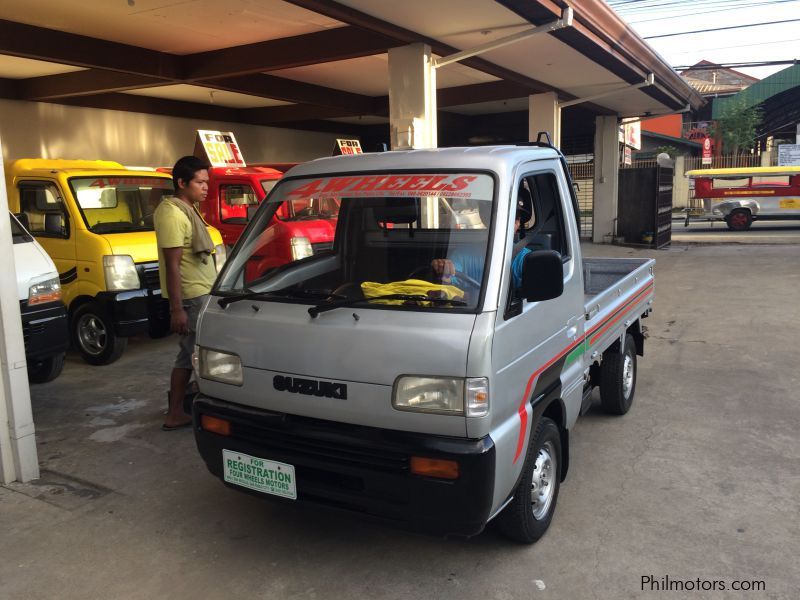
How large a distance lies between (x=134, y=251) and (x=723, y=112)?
33567mm

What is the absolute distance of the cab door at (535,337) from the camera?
107 inches

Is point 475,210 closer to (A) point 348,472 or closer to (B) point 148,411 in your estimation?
(A) point 348,472

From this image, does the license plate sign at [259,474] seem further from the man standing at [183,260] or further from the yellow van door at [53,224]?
the yellow van door at [53,224]

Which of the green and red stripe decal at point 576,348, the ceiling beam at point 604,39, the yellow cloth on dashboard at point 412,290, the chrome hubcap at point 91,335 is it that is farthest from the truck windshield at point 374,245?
the ceiling beam at point 604,39

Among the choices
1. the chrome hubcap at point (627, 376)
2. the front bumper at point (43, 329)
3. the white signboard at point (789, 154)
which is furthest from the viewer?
the white signboard at point (789, 154)

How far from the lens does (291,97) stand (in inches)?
510

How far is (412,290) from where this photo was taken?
2.94 metres

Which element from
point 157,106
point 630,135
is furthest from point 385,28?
point 630,135

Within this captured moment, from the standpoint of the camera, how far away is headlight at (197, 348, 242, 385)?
9.96ft

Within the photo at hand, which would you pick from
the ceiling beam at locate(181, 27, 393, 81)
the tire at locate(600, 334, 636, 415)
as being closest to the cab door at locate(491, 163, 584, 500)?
the tire at locate(600, 334, 636, 415)

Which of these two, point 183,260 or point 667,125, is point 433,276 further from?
point 667,125

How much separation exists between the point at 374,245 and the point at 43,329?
125 inches

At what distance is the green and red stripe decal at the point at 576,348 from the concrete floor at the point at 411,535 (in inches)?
28.1

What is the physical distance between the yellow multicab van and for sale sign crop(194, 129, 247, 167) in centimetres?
373
